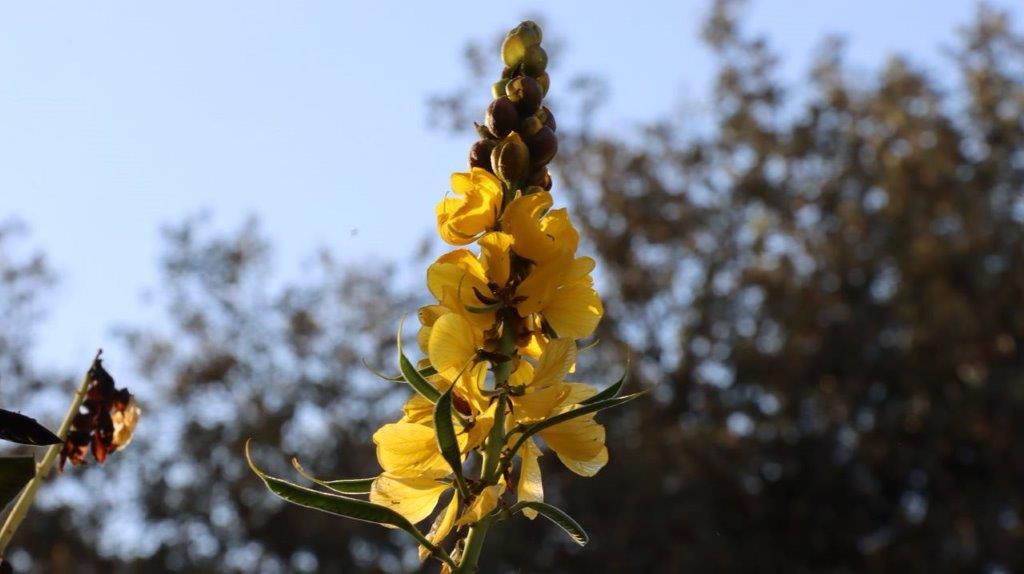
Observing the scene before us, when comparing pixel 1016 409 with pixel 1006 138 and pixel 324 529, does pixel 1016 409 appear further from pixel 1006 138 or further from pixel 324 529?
pixel 324 529

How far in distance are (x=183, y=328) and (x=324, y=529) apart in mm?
4064

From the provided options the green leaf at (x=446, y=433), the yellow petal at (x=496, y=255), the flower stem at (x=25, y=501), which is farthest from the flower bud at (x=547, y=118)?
the flower stem at (x=25, y=501)

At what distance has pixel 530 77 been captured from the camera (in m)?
1.23

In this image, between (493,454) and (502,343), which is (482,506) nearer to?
(493,454)

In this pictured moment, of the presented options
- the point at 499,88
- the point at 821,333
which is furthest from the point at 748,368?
the point at 499,88

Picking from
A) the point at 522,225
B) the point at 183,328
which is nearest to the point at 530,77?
the point at 522,225

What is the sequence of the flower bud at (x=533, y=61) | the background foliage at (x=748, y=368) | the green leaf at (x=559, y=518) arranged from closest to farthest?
the green leaf at (x=559, y=518) < the flower bud at (x=533, y=61) < the background foliage at (x=748, y=368)

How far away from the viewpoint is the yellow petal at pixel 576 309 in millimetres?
1155

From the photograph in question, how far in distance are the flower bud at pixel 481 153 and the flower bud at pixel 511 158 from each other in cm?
4

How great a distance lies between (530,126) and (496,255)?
0.13 meters

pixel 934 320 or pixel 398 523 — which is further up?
pixel 934 320

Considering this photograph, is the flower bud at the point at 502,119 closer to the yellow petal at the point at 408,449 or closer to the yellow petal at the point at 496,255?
the yellow petal at the point at 496,255

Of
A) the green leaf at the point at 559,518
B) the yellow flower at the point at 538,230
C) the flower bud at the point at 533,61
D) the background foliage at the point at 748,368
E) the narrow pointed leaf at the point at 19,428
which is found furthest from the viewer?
the background foliage at the point at 748,368

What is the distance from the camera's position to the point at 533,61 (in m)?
1.25
